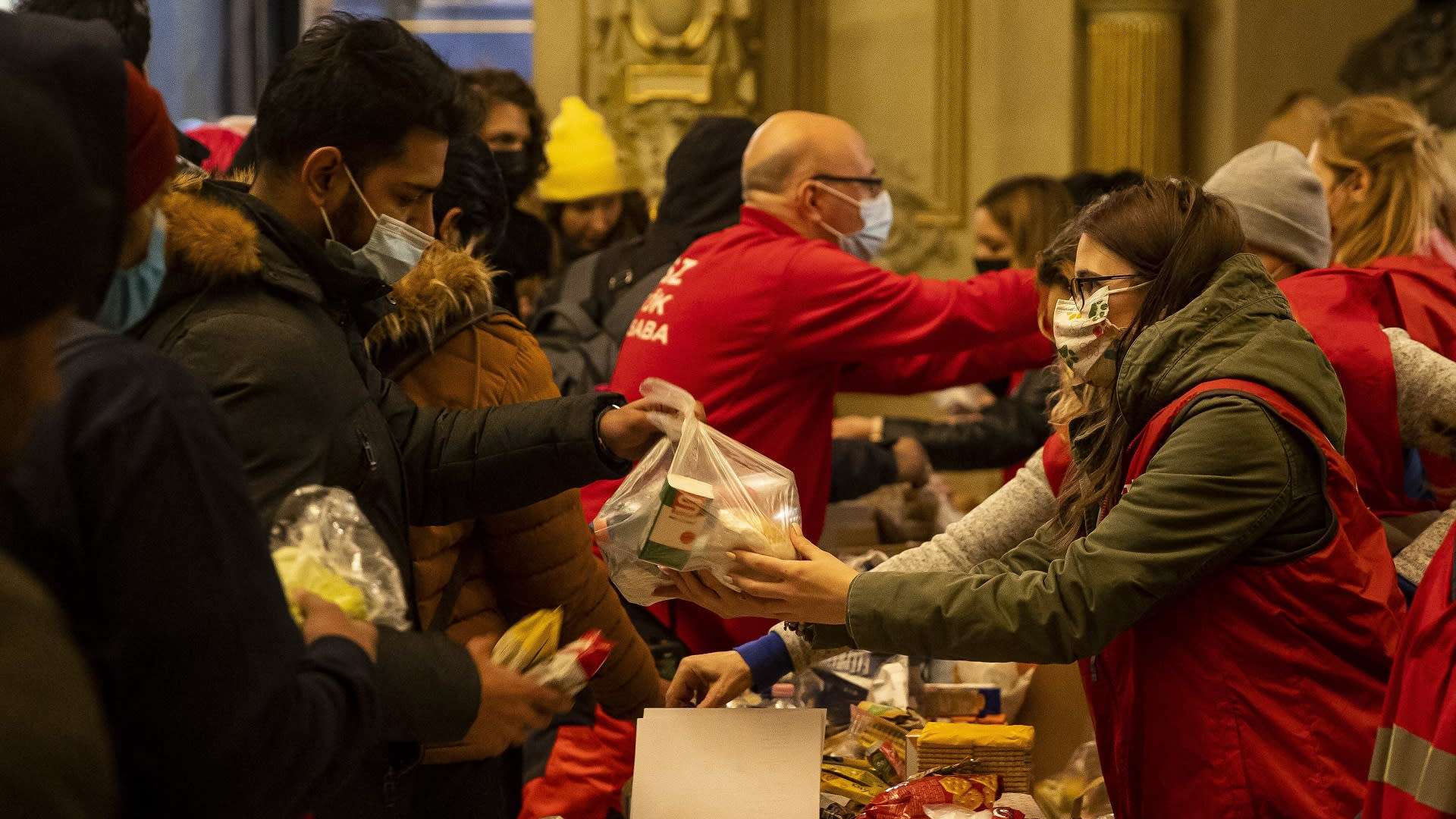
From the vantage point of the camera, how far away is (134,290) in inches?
65.2

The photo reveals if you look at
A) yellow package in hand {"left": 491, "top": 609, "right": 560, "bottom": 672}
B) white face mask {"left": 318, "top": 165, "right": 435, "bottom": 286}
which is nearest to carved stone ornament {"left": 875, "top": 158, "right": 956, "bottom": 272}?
white face mask {"left": 318, "top": 165, "right": 435, "bottom": 286}

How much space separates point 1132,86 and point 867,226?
413cm

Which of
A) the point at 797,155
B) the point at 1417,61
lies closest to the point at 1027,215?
the point at 797,155

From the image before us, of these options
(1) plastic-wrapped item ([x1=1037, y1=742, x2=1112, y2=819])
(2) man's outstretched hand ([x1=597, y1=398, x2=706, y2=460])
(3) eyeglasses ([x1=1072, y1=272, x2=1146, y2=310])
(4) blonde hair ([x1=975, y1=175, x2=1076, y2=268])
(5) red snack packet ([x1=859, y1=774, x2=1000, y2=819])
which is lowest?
(1) plastic-wrapped item ([x1=1037, y1=742, x2=1112, y2=819])

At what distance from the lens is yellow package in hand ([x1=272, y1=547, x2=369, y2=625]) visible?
1594mm

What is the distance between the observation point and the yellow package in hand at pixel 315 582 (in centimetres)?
159

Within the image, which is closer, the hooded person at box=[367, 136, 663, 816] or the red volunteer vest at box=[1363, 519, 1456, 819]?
the red volunteer vest at box=[1363, 519, 1456, 819]

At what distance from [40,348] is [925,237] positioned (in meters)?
6.59

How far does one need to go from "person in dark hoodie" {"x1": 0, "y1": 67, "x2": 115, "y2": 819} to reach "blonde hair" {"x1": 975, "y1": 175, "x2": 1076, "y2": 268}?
4.16 m

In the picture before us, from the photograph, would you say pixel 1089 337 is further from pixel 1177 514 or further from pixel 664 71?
pixel 664 71

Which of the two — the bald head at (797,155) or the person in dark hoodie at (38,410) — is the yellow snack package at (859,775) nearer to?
the bald head at (797,155)

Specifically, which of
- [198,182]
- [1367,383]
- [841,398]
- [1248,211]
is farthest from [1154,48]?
[198,182]

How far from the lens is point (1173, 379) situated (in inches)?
83.9

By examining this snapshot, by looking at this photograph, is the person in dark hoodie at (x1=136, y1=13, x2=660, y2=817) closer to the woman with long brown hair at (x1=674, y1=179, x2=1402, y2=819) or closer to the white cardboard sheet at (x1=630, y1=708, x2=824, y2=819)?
the white cardboard sheet at (x1=630, y1=708, x2=824, y2=819)
